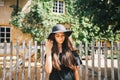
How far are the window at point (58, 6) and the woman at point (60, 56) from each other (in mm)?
17256

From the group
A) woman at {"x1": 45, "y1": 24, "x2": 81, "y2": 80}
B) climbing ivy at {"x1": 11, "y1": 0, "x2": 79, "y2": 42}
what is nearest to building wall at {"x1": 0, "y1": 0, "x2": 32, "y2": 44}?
climbing ivy at {"x1": 11, "y1": 0, "x2": 79, "y2": 42}

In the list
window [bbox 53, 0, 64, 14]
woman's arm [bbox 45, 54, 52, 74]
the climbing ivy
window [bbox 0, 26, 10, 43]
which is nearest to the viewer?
woman's arm [bbox 45, 54, 52, 74]

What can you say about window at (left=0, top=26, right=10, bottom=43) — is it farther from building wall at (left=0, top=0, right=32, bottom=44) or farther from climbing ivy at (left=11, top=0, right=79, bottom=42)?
climbing ivy at (left=11, top=0, right=79, bottom=42)

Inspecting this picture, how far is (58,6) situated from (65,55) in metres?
17.5

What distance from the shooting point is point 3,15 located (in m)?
19.6

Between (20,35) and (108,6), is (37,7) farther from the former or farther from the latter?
(108,6)

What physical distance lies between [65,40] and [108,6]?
6.58 metres

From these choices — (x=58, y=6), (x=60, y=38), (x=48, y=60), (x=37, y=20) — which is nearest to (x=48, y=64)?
(x=48, y=60)

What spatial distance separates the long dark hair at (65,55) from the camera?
3.63 metres

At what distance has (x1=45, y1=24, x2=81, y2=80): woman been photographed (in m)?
3.63

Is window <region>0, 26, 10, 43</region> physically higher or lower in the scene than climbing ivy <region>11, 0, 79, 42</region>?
lower

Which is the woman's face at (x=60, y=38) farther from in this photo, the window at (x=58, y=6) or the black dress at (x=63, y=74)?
the window at (x=58, y=6)

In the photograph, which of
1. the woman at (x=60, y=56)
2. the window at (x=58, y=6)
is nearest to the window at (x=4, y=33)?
the window at (x=58, y=6)

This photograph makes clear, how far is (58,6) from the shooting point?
20953 mm
